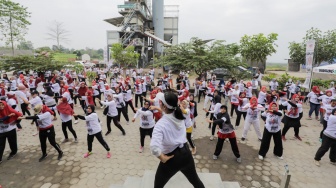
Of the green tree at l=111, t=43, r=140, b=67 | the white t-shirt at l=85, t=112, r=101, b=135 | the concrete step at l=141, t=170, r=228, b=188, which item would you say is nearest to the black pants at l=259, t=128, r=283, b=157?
the concrete step at l=141, t=170, r=228, b=188

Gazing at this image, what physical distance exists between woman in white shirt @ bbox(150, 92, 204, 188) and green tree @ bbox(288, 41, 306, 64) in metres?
24.6

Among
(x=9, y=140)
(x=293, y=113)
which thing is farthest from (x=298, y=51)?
(x=9, y=140)

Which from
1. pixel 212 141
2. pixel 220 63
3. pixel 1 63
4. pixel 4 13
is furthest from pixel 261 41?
pixel 4 13

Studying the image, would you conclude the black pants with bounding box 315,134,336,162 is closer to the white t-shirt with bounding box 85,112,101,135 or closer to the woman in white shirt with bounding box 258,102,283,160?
the woman in white shirt with bounding box 258,102,283,160

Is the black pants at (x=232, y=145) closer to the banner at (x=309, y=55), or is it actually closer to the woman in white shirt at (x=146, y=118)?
the woman in white shirt at (x=146, y=118)

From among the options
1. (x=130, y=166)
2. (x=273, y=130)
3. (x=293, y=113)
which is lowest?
(x=130, y=166)

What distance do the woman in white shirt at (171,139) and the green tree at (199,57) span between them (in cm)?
1203

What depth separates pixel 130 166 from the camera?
5242 mm

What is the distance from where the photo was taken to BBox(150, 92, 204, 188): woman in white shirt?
243cm

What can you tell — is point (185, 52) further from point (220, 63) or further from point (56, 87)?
point (56, 87)

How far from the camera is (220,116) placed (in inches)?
209

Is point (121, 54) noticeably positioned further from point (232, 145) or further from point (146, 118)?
point (232, 145)

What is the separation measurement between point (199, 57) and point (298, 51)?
47.3ft

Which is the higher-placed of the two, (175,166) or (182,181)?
(175,166)
